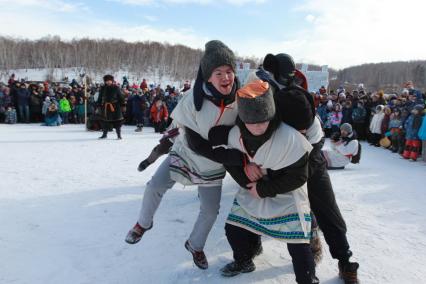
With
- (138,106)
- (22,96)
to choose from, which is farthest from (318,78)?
(22,96)

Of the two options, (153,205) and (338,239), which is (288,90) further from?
(153,205)

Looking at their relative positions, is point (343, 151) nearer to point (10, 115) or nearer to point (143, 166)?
point (143, 166)

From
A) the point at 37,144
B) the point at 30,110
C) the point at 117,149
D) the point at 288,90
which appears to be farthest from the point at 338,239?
the point at 30,110

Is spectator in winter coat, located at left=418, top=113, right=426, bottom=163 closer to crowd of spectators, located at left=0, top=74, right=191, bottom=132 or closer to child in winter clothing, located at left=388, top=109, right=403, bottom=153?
child in winter clothing, located at left=388, top=109, right=403, bottom=153

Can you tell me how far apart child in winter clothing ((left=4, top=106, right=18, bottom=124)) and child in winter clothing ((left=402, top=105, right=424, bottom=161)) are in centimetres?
1278

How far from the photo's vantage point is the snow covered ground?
2529 millimetres

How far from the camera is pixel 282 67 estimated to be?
2.53 metres

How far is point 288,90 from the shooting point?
2.27m

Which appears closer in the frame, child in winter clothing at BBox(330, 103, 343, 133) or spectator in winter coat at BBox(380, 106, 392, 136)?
spectator in winter coat at BBox(380, 106, 392, 136)

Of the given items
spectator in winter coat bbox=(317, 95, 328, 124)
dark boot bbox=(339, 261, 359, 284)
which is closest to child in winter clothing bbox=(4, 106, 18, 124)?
spectator in winter coat bbox=(317, 95, 328, 124)

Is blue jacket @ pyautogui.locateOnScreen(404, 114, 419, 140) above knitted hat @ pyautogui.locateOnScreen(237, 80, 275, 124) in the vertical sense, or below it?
below

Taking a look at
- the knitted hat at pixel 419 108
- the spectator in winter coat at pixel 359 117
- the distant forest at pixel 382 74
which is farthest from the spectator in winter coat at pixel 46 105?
the distant forest at pixel 382 74

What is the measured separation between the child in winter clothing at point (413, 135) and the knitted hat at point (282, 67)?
696 centimetres

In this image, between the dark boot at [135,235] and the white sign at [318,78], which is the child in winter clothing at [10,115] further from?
the dark boot at [135,235]
